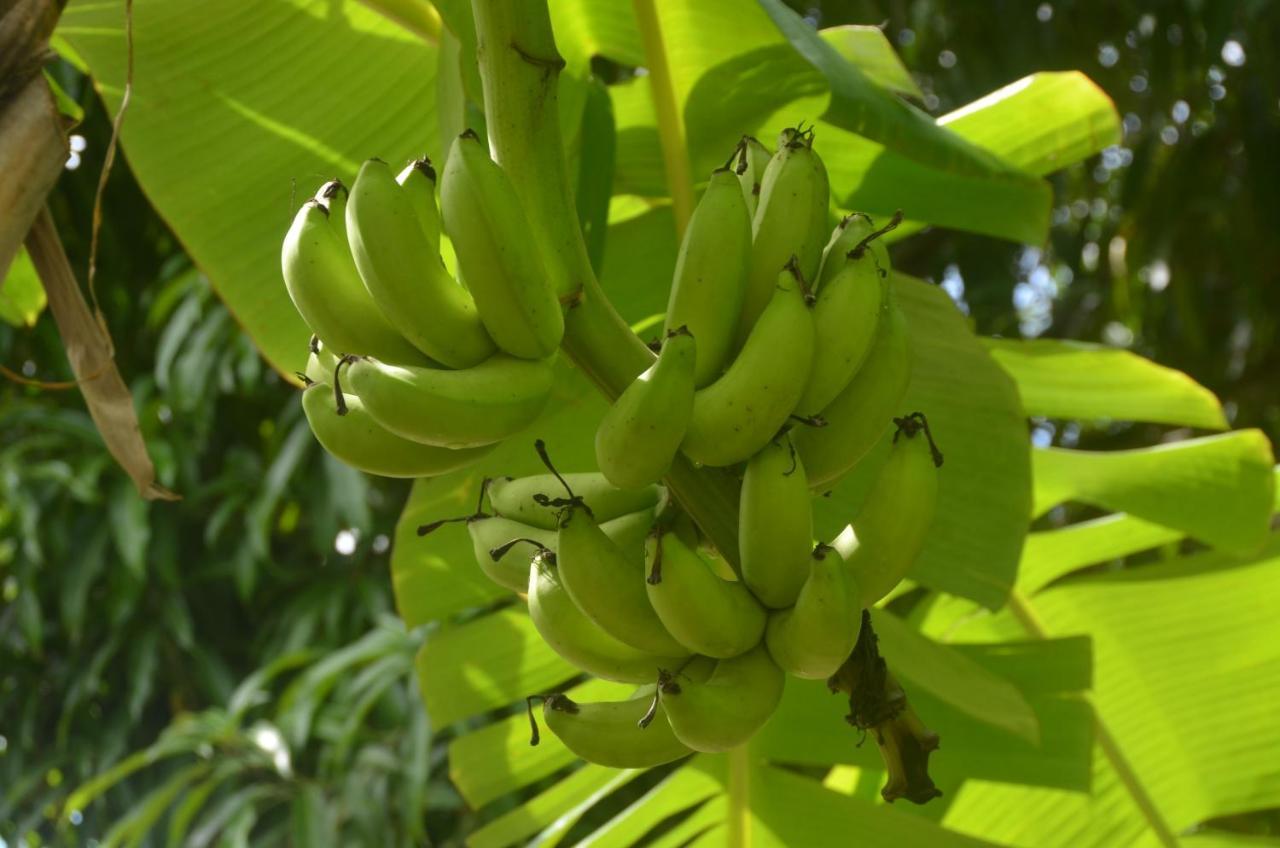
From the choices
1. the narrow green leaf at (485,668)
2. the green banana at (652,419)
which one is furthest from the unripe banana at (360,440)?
the narrow green leaf at (485,668)

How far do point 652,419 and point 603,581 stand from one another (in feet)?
0.30

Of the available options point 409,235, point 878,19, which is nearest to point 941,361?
point 409,235

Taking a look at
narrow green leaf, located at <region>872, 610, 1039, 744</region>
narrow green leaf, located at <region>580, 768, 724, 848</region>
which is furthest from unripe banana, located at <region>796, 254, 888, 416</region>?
narrow green leaf, located at <region>580, 768, 724, 848</region>

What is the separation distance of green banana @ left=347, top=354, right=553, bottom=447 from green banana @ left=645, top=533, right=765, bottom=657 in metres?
0.09

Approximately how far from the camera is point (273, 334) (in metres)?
1.18

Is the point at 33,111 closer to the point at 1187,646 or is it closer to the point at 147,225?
the point at 1187,646

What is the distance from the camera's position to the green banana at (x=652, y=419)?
0.60 m

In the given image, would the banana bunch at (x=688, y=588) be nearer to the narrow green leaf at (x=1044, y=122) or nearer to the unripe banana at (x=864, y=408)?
the unripe banana at (x=864, y=408)

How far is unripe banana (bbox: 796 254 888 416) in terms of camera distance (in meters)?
0.67

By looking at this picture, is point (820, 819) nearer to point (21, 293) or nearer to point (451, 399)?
point (451, 399)

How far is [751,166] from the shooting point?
806 millimetres

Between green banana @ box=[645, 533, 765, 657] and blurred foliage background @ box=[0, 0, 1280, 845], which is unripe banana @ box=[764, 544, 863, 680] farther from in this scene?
blurred foliage background @ box=[0, 0, 1280, 845]

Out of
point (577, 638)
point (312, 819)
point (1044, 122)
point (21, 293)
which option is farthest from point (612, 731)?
point (312, 819)

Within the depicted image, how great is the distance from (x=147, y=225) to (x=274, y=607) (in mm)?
982
